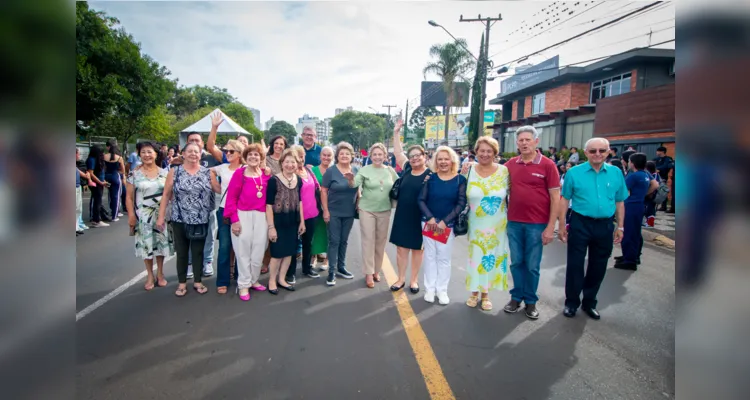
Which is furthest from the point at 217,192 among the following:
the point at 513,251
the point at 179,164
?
the point at 513,251

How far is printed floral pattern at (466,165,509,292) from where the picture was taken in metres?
4.09

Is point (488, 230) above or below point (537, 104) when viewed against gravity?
below

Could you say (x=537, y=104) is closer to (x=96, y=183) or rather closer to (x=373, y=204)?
(x=373, y=204)

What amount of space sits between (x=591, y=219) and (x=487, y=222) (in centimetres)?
101

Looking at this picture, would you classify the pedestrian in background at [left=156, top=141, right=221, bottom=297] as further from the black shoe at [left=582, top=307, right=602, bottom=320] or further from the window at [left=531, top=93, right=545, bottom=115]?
the window at [left=531, top=93, right=545, bottom=115]

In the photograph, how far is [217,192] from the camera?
15.7 feet

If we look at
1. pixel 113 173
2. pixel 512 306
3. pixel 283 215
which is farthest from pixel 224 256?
pixel 113 173

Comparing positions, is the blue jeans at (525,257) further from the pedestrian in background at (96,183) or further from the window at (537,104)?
the window at (537,104)

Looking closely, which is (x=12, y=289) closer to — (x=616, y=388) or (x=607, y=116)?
(x=616, y=388)

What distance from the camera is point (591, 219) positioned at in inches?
155

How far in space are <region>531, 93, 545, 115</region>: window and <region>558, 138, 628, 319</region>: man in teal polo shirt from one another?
89.9 feet

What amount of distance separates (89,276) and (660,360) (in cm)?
625

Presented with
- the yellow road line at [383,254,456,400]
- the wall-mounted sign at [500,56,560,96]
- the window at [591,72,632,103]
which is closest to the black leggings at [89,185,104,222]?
the yellow road line at [383,254,456,400]

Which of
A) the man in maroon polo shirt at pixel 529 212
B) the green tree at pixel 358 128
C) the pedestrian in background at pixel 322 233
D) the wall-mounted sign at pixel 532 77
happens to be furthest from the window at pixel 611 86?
the green tree at pixel 358 128
